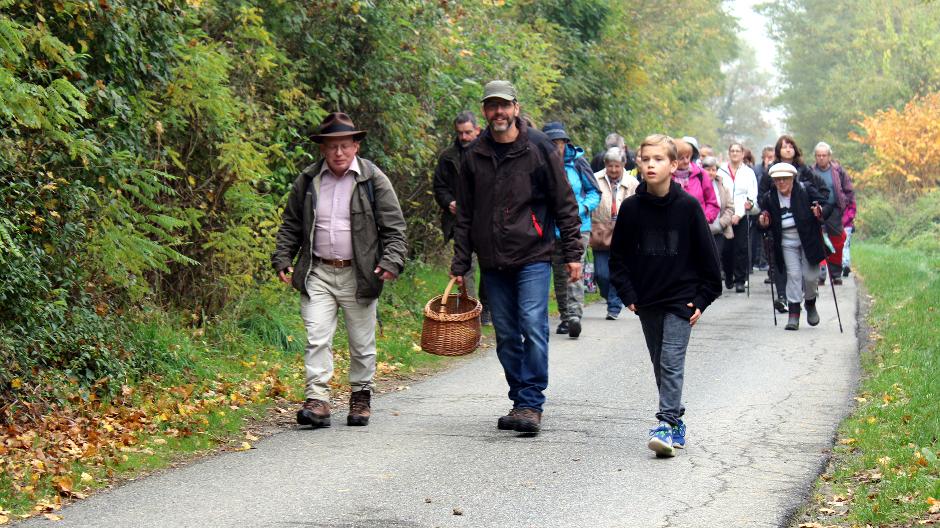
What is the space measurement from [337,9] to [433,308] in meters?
5.28

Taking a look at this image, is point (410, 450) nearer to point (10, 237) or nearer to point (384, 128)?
point (10, 237)

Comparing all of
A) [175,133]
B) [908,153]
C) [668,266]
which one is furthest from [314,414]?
[908,153]

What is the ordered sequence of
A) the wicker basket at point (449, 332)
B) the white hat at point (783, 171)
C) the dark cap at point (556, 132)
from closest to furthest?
the wicker basket at point (449, 332), the dark cap at point (556, 132), the white hat at point (783, 171)

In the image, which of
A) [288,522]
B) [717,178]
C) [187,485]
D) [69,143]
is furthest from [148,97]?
[717,178]

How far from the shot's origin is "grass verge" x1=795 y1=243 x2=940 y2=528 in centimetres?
655

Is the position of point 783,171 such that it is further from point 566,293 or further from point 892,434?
point 892,434

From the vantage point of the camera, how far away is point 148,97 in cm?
1080

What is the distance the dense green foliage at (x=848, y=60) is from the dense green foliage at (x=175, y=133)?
21876mm

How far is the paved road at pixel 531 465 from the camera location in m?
6.51

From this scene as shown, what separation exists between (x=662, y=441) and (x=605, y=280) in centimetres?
874

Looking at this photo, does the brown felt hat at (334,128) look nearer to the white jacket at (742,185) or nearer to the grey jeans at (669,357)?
the grey jeans at (669,357)

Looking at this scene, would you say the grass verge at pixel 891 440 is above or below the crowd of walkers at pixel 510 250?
below

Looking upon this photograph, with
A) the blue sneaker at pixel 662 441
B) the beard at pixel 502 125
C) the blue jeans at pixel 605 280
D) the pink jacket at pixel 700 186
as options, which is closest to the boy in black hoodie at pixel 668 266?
the blue sneaker at pixel 662 441

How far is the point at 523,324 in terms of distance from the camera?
877 centimetres
